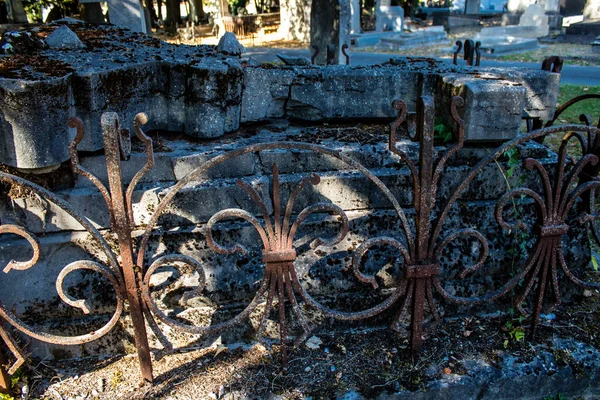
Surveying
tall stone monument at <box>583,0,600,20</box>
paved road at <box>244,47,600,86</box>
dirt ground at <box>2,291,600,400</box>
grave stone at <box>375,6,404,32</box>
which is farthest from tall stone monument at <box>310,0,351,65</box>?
tall stone monument at <box>583,0,600,20</box>

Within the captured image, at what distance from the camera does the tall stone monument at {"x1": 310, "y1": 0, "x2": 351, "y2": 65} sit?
32.5ft

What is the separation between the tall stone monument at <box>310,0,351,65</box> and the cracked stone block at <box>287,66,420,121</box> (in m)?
6.83

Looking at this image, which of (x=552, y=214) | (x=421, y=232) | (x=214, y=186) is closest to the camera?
(x=421, y=232)

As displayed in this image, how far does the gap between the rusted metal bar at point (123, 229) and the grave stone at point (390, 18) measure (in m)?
18.7

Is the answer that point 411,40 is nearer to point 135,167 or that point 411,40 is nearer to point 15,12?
point 15,12

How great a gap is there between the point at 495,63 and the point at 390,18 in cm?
775

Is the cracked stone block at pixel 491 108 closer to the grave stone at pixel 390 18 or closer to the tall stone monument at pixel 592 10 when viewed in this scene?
the grave stone at pixel 390 18

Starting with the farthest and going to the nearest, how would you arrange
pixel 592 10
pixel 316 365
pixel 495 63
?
1. pixel 592 10
2. pixel 495 63
3. pixel 316 365

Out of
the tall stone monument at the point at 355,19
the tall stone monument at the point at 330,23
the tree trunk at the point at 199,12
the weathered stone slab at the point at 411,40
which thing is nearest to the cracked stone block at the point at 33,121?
the tall stone monument at the point at 330,23

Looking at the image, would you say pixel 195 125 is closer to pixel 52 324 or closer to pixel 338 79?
pixel 338 79

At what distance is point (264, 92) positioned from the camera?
10.2ft

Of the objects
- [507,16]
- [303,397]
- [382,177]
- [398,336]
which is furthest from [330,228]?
[507,16]

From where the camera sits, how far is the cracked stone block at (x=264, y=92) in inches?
120

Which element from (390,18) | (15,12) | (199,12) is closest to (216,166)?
(15,12)
